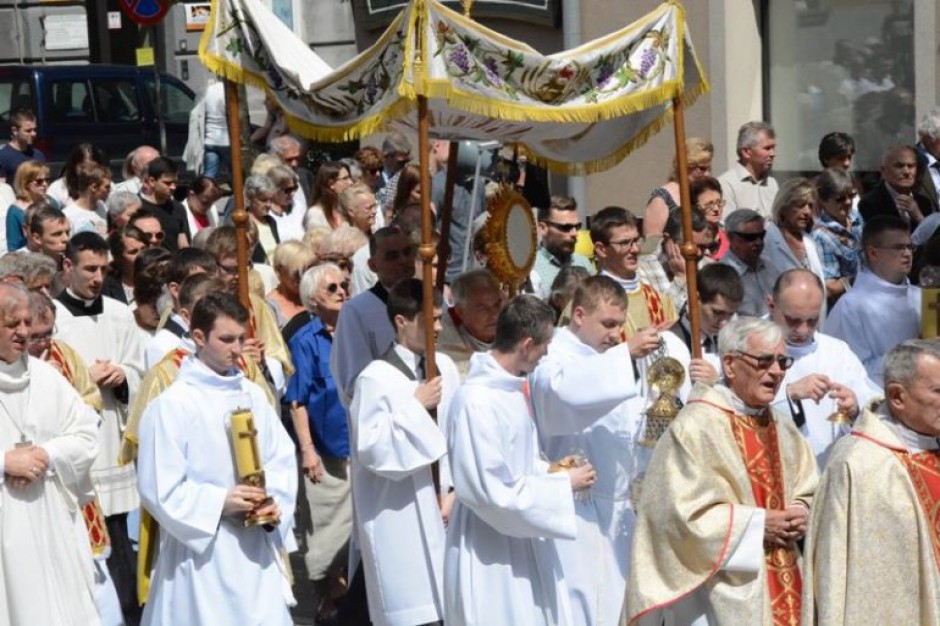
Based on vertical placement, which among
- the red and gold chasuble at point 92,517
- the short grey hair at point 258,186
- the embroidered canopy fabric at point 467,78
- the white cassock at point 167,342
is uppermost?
the embroidered canopy fabric at point 467,78

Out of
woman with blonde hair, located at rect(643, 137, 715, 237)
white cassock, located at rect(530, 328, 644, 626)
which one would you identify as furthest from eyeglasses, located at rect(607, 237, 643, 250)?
woman with blonde hair, located at rect(643, 137, 715, 237)

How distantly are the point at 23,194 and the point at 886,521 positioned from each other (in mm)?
8041

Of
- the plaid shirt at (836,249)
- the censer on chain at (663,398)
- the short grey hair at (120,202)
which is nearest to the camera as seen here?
the censer on chain at (663,398)

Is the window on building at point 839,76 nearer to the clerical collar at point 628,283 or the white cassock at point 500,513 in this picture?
the clerical collar at point 628,283

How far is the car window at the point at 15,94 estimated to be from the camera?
20047mm

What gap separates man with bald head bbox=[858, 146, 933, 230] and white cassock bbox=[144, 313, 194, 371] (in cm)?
430

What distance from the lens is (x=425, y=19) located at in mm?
8102

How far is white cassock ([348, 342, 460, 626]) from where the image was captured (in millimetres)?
8281

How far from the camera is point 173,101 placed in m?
21.0

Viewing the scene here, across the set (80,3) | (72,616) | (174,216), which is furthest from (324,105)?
(80,3)

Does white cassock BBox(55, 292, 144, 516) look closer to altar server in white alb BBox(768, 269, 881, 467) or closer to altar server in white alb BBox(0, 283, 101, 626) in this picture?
altar server in white alb BBox(0, 283, 101, 626)

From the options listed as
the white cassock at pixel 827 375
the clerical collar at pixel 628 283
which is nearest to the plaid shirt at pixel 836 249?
the clerical collar at pixel 628 283

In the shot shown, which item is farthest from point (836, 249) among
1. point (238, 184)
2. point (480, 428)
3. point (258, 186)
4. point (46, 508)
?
point (46, 508)

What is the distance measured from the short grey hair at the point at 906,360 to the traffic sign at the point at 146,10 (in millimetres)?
11535
